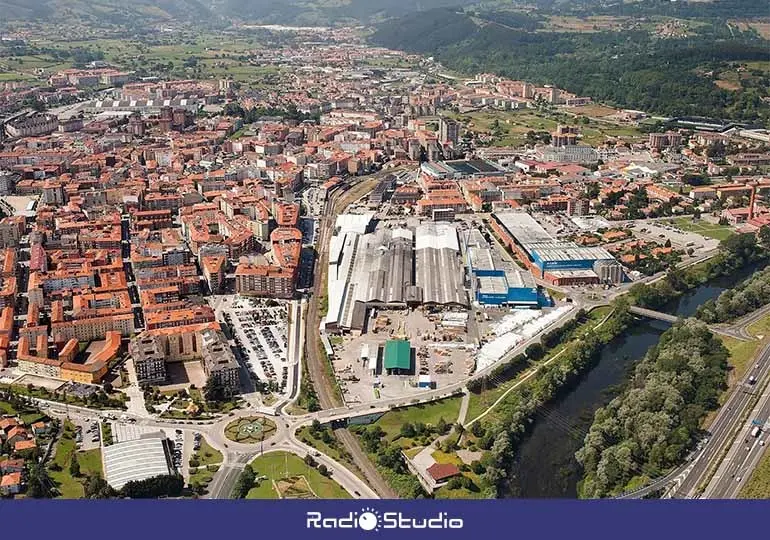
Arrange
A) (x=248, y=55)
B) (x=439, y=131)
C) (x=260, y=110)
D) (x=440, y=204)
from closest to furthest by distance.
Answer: (x=440, y=204)
(x=439, y=131)
(x=260, y=110)
(x=248, y=55)

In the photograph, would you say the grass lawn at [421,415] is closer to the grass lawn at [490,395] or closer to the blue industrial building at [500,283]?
the grass lawn at [490,395]

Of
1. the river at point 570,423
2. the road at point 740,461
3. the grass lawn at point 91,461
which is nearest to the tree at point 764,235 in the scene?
the river at point 570,423

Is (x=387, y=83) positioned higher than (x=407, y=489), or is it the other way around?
(x=387, y=83)

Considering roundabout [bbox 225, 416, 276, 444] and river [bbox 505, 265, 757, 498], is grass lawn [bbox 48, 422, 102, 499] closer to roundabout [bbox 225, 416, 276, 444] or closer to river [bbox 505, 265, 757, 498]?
roundabout [bbox 225, 416, 276, 444]

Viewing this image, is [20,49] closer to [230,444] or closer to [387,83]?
[387,83]

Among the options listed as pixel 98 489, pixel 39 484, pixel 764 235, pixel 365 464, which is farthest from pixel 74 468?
pixel 764 235

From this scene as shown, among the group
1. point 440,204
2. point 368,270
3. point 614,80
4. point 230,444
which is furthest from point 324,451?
point 614,80

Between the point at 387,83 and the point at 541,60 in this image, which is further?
the point at 541,60

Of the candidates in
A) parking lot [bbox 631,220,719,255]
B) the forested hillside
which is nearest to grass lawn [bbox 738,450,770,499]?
parking lot [bbox 631,220,719,255]
